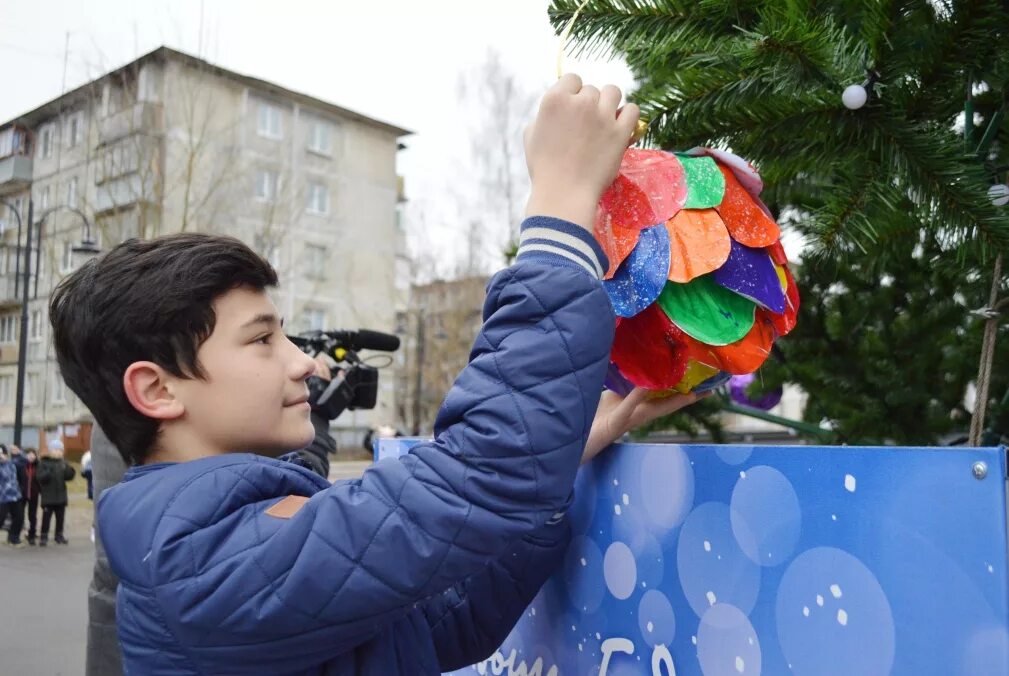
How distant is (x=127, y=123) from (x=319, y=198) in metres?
11.2

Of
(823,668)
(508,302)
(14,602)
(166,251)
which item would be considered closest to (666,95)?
(508,302)

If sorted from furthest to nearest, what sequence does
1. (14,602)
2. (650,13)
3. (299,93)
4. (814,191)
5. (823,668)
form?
(299,93), (14,602), (814,191), (650,13), (823,668)

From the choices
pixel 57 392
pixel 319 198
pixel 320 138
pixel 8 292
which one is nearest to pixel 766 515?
pixel 8 292

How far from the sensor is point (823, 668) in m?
0.80

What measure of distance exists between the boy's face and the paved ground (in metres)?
4.80

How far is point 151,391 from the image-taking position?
1089 millimetres

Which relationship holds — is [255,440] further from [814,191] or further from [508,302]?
[814,191]

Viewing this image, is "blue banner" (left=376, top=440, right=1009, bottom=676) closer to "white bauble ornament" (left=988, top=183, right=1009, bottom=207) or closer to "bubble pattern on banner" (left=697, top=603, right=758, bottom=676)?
"bubble pattern on banner" (left=697, top=603, right=758, bottom=676)

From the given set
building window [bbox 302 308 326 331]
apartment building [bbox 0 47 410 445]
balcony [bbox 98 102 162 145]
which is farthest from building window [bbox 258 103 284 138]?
balcony [bbox 98 102 162 145]

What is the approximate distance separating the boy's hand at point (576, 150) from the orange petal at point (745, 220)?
0.19m

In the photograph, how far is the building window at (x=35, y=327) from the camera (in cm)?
2114

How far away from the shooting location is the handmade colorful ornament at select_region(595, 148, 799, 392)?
100 centimetres

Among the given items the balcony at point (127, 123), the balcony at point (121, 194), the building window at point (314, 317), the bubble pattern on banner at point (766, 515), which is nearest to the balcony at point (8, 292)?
the balcony at point (121, 194)

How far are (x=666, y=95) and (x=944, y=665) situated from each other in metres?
1.04
